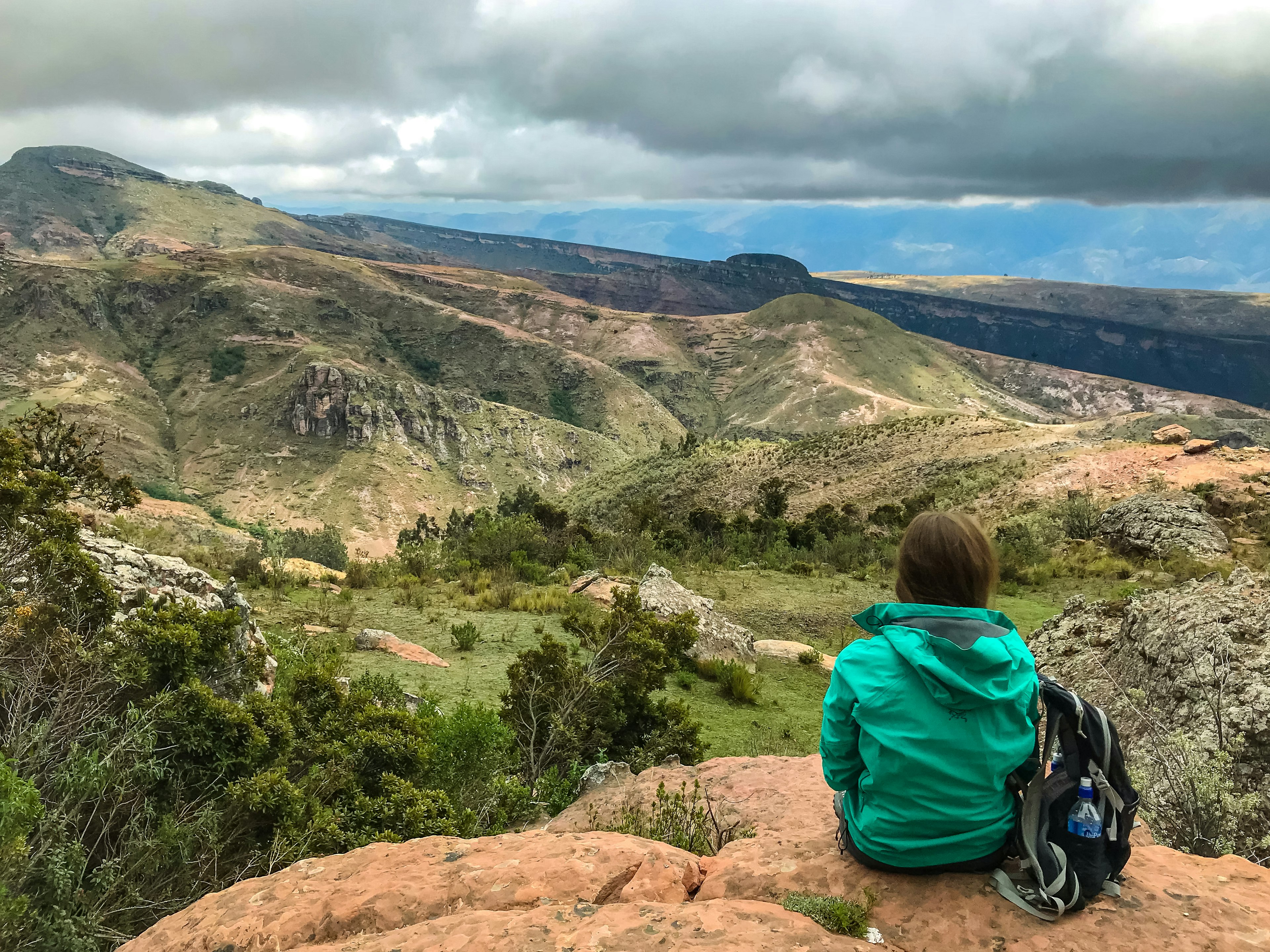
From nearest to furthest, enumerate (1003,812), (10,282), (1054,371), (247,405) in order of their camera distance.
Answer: (1003,812)
(247,405)
(10,282)
(1054,371)

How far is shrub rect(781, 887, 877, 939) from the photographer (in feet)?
8.92

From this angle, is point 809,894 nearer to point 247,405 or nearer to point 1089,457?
point 1089,457

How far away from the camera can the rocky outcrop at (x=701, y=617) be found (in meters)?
10.6

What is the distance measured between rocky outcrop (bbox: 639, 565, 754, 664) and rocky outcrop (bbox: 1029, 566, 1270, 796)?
4.40m

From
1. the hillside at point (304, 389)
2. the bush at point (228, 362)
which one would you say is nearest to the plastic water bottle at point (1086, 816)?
the hillside at point (304, 389)

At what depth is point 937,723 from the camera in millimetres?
2699

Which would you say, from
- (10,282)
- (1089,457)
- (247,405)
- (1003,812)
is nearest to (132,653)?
(1003,812)

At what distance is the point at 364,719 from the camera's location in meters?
4.99

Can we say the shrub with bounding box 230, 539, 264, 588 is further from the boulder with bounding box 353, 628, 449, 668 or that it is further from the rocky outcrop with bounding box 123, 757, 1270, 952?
the rocky outcrop with bounding box 123, 757, 1270, 952

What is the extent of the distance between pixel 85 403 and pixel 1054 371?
6399 inches

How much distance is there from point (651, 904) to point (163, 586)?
18.7ft

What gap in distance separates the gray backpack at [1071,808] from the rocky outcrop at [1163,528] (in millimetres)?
18104

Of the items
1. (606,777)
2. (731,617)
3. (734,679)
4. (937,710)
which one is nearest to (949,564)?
(937,710)

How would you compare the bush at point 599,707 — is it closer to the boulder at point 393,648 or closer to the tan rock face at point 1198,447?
the boulder at point 393,648
